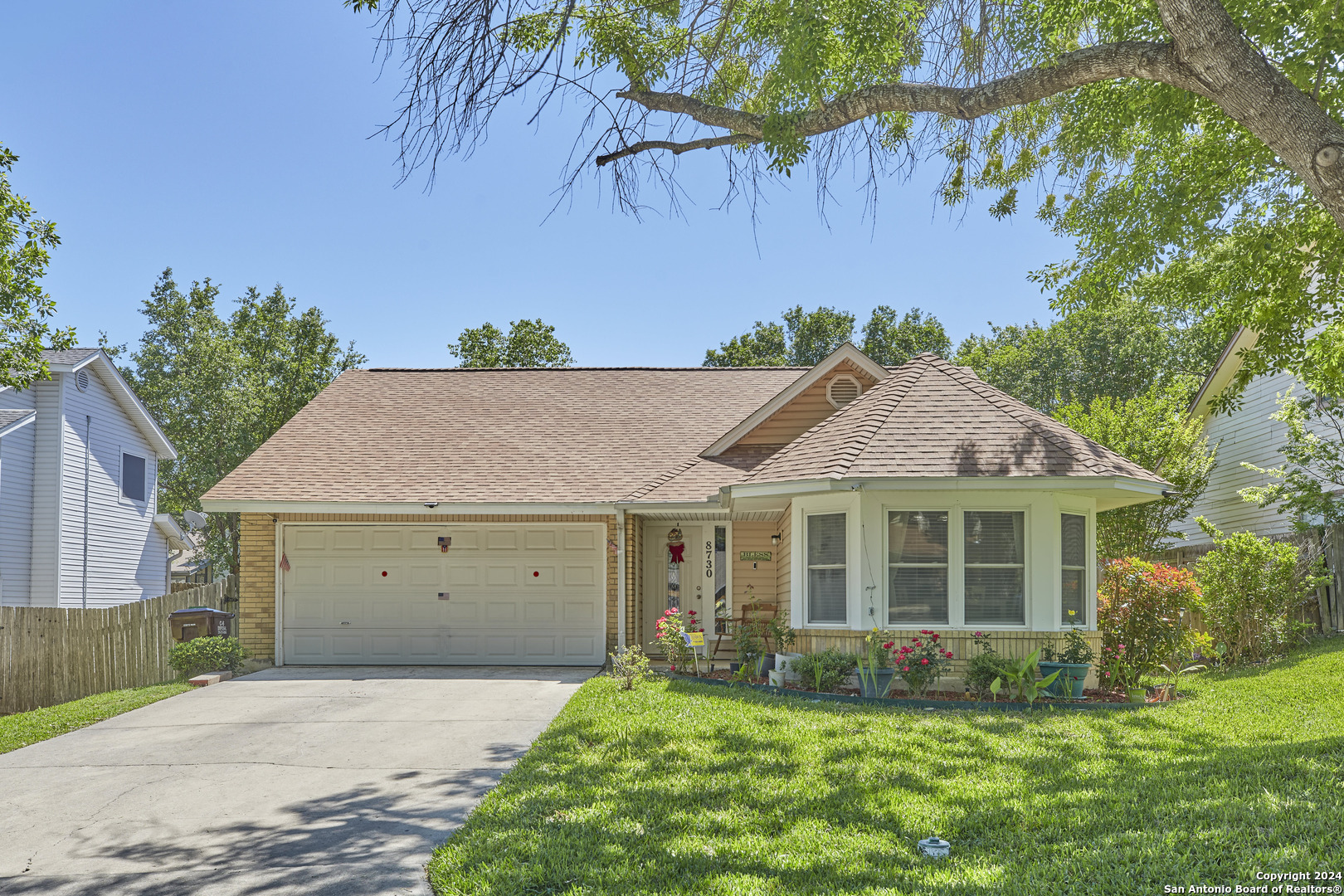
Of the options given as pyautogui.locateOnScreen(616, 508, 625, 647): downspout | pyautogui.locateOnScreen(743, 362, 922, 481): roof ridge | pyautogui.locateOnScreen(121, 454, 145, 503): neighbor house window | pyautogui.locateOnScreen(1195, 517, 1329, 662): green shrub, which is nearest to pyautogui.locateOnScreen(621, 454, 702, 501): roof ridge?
pyautogui.locateOnScreen(616, 508, 625, 647): downspout

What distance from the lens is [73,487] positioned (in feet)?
65.5

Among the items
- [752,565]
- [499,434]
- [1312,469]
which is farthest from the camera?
[499,434]

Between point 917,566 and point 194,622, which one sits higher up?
point 917,566

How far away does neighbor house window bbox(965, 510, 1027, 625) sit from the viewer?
10789 millimetres

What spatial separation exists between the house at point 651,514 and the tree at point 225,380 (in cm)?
1173

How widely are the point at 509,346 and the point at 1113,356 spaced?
21173mm

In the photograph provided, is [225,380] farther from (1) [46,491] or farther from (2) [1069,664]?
(2) [1069,664]

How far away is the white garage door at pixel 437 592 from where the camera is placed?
578 inches

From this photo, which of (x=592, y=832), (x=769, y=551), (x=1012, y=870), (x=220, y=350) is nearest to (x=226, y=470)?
(x=220, y=350)

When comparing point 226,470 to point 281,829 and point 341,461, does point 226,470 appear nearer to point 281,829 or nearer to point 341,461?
point 341,461

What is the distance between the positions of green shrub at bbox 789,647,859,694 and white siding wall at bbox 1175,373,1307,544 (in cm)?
1110

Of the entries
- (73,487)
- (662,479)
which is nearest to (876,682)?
(662,479)

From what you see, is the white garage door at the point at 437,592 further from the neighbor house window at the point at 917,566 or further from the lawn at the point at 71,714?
the neighbor house window at the point at 917,566

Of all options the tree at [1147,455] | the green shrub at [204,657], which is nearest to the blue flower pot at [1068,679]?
Result: the tree at [1147,455]
